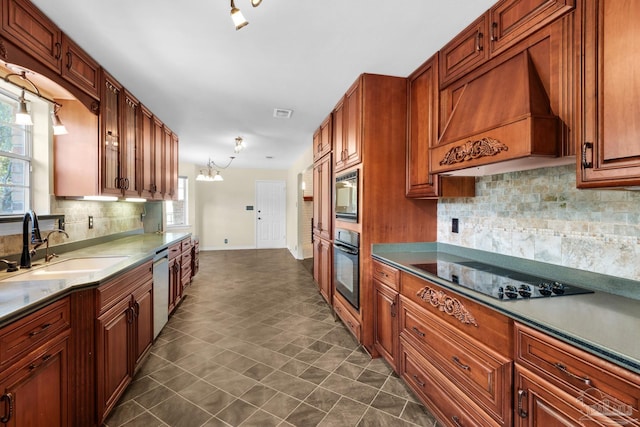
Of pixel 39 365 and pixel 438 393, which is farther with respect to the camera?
pixel 438 393

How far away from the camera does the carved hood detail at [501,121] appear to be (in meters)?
1.30

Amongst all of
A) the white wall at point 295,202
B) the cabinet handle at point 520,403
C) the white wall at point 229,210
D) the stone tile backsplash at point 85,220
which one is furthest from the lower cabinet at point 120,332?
the white wall at point 229,210

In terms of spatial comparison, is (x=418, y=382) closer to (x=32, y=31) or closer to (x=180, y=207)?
(x=32, y=31)

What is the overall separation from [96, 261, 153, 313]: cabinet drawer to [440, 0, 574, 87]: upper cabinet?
2.60 metres

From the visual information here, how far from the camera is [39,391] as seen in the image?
128 centimetres

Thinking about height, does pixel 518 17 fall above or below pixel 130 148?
above

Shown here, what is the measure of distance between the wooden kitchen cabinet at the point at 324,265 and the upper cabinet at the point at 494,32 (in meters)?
2.14

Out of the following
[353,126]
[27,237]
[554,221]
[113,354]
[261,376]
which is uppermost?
[353,126]

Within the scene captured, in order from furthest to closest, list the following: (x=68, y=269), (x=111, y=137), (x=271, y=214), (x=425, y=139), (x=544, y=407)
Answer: (x=271, y=214) → (x=111, y=137) → (x=425, y=139) → (x=68, y=269) → (x=544, y=407)

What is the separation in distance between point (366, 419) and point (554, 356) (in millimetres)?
1175

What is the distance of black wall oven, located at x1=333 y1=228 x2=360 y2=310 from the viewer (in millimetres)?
2551

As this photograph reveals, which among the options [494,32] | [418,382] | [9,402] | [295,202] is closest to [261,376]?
[418,382]

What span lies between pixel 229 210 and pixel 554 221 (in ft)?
25.3

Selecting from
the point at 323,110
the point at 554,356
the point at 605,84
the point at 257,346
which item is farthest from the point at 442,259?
the point at 323,110
